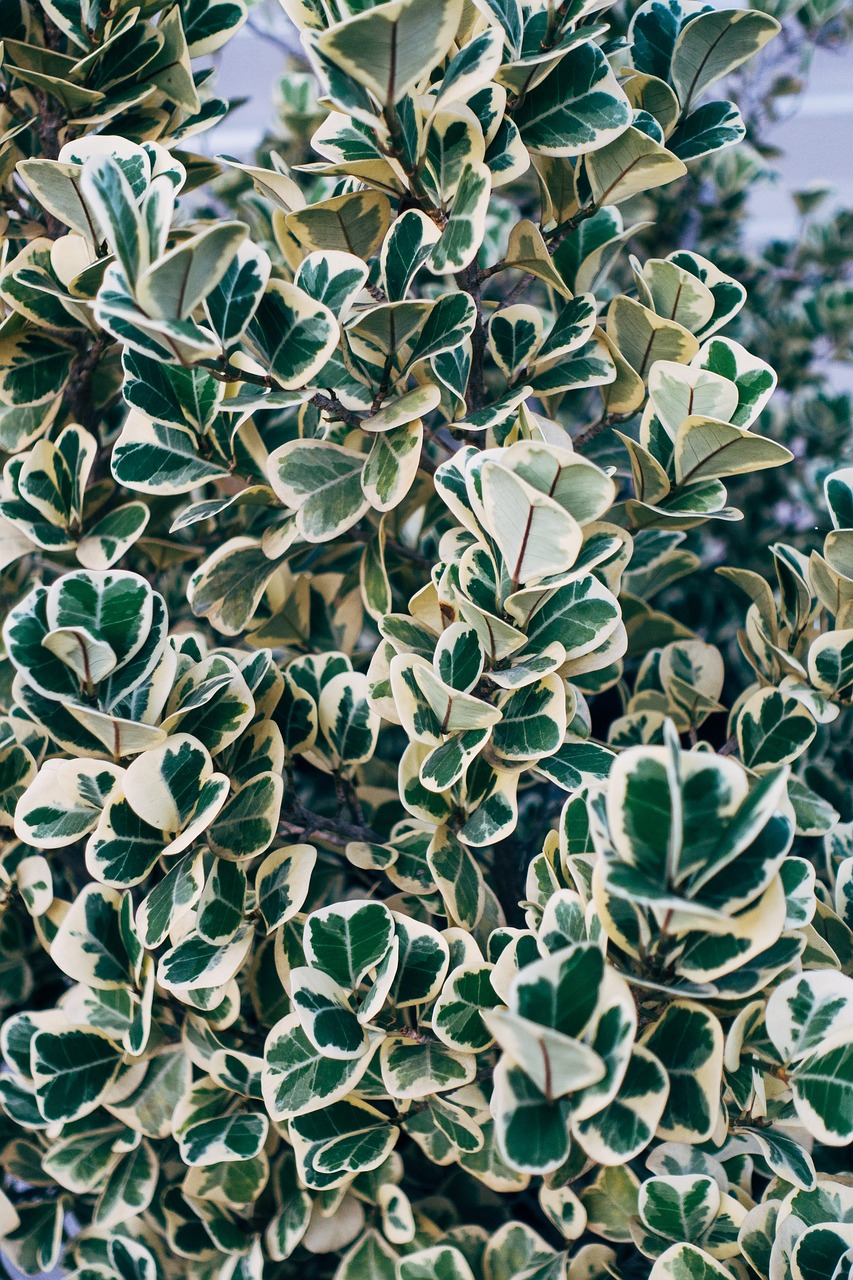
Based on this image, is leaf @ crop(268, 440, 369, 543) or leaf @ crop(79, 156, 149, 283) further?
leaf @ crop(268, 440, 369, 543)

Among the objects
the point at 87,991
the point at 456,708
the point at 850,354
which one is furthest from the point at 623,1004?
the point at 850,354

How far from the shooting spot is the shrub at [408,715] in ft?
1.47

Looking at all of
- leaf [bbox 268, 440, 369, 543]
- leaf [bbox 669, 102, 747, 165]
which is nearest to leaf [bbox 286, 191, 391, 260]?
leaf [bbox 268, 440, 369, 543]

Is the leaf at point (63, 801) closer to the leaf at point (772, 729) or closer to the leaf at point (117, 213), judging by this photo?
the leaf at point (117, 213)

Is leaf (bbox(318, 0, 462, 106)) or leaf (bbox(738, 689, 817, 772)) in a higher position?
leaf (bbox(318, 0, 462, 106))

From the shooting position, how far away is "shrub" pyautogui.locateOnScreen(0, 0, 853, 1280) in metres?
0.45

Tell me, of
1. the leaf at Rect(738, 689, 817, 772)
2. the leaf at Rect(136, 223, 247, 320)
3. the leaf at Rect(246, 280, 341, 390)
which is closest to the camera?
the leaf at Rect(136, 223, 247, 320)

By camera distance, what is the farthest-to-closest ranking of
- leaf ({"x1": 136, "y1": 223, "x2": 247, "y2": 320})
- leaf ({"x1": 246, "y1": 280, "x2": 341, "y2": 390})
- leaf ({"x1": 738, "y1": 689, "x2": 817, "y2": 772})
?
leaf ({"x1": 738, "y1": 689, "x2": 817, "y2": 772}) → leaf ({"x1": 246, "y1": 280, "x2": 341, "y2": 390}) → leaf ({"x1": 136, "y1": 223, "x2": 247, "y2": 320})

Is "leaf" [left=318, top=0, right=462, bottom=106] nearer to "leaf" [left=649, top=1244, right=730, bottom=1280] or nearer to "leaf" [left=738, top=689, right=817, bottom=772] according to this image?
"leaf" [left=738, top=689, right=817, bottom=772]

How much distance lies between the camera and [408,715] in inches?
21.1

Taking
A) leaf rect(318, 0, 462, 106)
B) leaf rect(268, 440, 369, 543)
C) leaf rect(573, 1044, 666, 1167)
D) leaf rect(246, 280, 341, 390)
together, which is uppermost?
leaf rect(318, 0, 462, 106)

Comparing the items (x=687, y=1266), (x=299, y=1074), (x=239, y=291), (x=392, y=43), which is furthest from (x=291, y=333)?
(x=687, y=1266)

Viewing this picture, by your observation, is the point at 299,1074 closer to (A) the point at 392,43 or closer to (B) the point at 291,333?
(B) the point at 291,333

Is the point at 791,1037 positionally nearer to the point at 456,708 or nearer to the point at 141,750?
the point at 456,708
